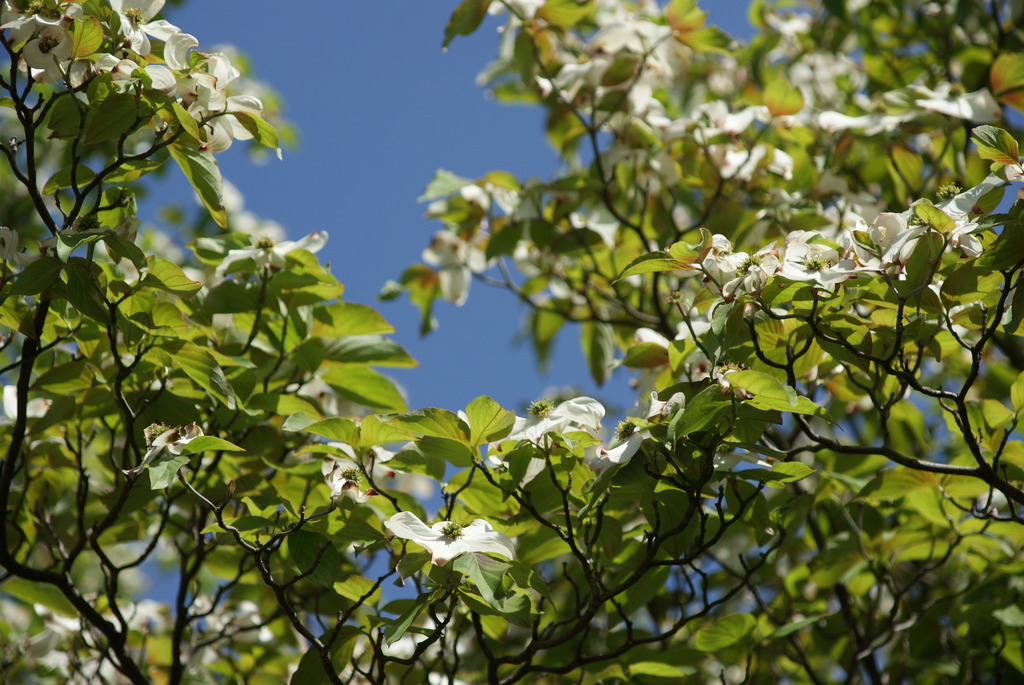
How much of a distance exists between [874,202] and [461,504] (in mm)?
1226

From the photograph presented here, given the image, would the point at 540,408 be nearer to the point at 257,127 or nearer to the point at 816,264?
the point at 816,264

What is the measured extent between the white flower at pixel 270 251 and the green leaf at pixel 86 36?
15.1 inches

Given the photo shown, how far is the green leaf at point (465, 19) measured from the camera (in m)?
1.91

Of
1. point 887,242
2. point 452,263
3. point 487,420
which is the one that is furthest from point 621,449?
point 452,263

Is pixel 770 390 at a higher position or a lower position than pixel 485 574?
higher

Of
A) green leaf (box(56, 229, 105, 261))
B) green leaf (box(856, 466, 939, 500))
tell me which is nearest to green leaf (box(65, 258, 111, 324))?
green leaf (box(56, 229, 105, 261))

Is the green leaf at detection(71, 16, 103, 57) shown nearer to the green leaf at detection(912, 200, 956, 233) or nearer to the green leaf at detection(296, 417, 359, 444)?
the green leaf at detection(296, 417, 359, 444)

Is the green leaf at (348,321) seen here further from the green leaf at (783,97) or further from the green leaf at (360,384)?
the green leaf at (783,97)

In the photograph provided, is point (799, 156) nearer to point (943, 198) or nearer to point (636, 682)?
point (943, 198)

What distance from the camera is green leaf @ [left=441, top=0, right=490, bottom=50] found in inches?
75.1

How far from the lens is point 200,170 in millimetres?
1306

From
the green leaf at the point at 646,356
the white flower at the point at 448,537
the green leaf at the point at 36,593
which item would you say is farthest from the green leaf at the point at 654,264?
the green leaf at the point at 36,593

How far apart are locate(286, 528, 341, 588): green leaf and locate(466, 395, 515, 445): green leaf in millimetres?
255

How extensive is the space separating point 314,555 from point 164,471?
25 cm
